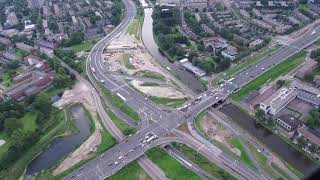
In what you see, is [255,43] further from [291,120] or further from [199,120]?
[199,120]

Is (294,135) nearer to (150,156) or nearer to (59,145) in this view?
(150,156)

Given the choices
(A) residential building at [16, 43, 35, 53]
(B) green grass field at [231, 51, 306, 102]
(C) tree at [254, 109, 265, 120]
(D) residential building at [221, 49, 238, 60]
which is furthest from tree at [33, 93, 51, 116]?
(D) residential building at [221, 49, 238, 60]

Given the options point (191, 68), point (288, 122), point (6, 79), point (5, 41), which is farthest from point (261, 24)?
point (5, 41)

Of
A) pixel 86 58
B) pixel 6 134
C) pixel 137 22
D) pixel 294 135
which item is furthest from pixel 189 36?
pixel 6 134

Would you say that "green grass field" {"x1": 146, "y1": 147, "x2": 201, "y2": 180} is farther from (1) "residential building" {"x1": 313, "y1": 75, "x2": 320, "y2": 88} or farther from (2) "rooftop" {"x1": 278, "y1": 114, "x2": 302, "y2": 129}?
(1) "residential building" {"x1": 313, "y1": 75, "x2": 320, "y2": 88}

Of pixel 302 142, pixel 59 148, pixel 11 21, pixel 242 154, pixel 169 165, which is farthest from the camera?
pixel 11 21

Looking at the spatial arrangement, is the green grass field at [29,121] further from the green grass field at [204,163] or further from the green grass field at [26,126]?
the green grass field at [204,163]
